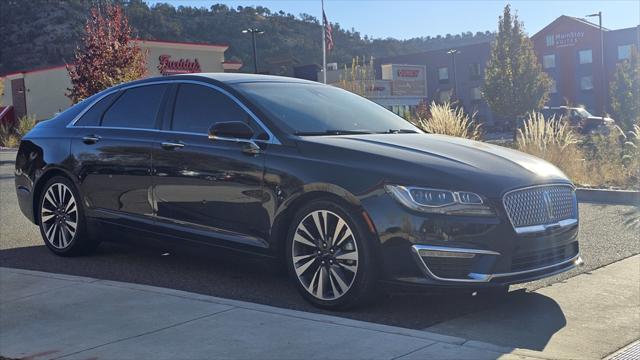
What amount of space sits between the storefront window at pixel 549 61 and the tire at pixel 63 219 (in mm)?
64981

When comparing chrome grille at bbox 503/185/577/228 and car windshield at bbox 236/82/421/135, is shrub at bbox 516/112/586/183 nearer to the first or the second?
car windshield at bbox 236/82/421/135

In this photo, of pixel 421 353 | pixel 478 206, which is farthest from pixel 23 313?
pixel 478 206

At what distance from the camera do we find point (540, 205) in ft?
15.5

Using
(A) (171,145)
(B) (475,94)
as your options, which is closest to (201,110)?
(A) (171,145)

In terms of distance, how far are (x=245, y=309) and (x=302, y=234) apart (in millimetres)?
658

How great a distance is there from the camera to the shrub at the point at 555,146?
39.2 ft

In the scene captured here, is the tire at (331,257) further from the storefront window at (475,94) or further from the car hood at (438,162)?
the storefront window at (475,94)

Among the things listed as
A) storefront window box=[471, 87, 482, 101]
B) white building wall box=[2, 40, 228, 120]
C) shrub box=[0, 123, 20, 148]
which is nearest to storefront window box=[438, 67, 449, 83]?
storefront window box=[471, 87, 482, 101]

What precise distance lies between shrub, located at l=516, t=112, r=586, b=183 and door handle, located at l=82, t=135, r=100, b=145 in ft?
26.7

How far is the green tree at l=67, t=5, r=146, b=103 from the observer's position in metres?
19.2

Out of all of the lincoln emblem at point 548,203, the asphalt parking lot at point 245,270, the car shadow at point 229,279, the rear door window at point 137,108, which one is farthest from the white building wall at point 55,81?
the lincoln emblem at point 548,203

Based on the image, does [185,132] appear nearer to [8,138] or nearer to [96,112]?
[96,112]

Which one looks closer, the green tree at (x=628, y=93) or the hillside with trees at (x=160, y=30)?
the green tree at (x=628, y=93)

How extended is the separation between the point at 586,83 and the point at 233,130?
209ft
